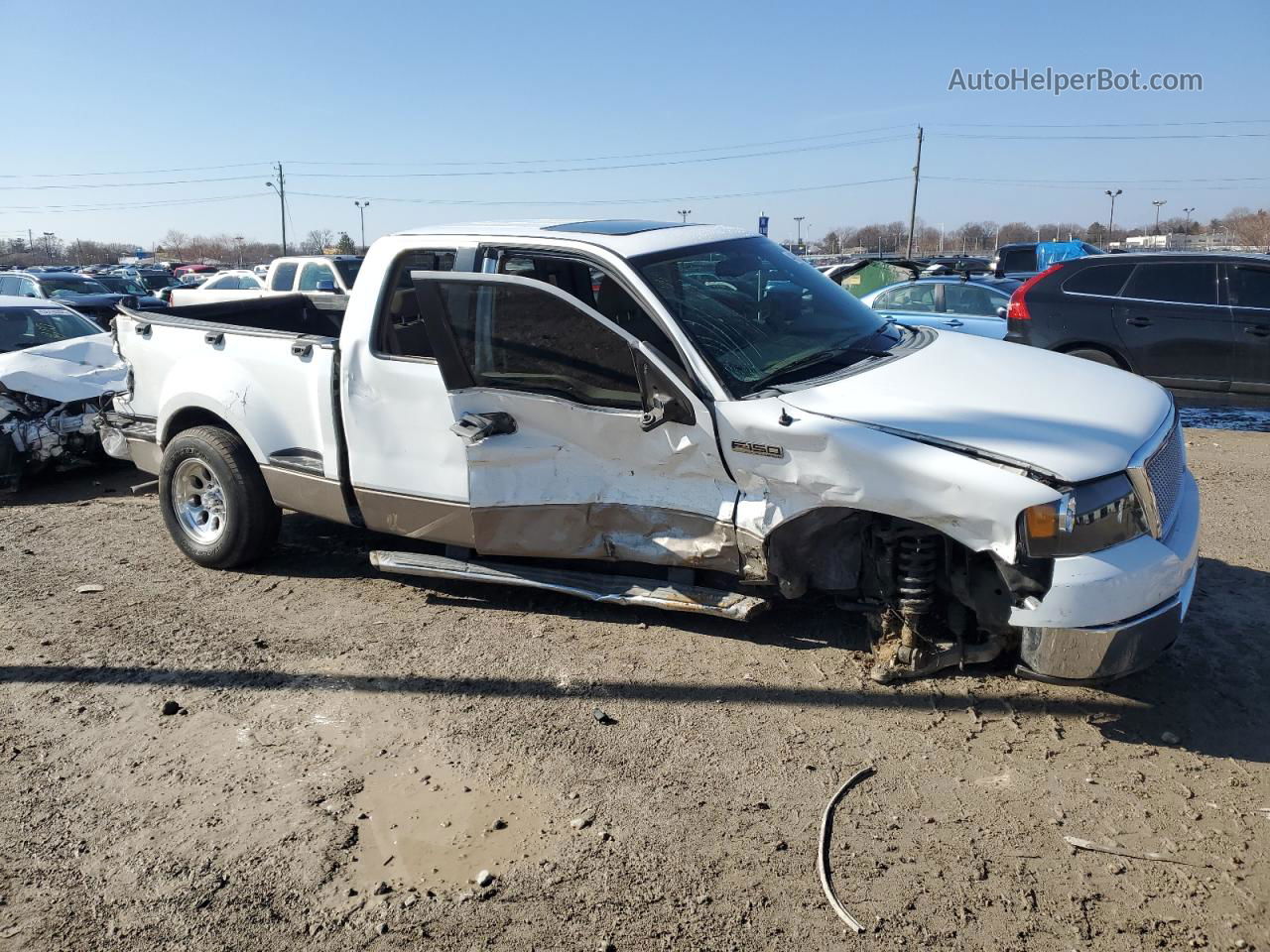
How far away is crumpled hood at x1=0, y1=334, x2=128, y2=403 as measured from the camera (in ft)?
25.3

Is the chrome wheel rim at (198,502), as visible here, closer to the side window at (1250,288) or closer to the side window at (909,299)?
the side window at (909,299)

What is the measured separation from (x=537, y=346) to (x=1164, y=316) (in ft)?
25.9

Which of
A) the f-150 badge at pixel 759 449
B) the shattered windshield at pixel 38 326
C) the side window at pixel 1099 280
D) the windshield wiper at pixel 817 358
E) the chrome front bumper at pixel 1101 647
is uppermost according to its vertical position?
the side window at pixel 1099 280

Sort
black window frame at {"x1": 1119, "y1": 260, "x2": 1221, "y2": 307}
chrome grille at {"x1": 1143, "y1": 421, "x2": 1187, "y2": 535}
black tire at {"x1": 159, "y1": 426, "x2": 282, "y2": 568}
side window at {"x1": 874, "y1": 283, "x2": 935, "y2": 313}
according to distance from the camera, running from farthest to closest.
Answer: side window at {"x1": 874, "y1": 283, "x2": 935, "y2": 313} → black window frame at {"x1": 1119, "y1": 260, "x2": 1221, "y2": 307} → black tire at {"x1": 159, "y1": 426, "x2": 282, "y2": 568} → chrome grille at {"x1": 1143, "y1": 421, "x2": 1187, "y2": 535}

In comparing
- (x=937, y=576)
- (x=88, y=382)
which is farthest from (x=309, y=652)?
(x=88, y=382)

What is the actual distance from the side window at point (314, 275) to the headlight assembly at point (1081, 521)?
14.5m

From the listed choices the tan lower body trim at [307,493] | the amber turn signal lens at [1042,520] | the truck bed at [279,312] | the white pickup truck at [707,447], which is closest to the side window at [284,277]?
the truck bed at [279,312]

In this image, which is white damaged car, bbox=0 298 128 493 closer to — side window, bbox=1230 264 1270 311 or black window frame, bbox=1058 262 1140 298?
black window frame, bbox=1058 262 1140 298

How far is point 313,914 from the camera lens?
2.89 meters

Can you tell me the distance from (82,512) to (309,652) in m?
3.78

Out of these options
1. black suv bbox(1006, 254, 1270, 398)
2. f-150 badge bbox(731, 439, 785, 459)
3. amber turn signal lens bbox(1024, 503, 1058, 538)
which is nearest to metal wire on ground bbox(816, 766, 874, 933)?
amber turn signal lens bbox(1024, 503, 1058, 538)

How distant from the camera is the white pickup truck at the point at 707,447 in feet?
11.3

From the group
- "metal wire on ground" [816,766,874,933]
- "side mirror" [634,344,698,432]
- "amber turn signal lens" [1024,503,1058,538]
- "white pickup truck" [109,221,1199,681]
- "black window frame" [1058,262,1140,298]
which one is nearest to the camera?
"metal wire on ground" [816,766,874,933]

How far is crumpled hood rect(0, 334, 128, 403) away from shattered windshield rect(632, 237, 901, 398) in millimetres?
5354
